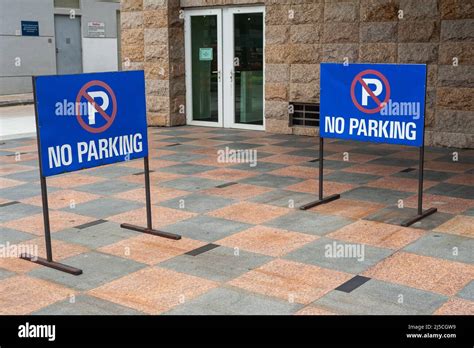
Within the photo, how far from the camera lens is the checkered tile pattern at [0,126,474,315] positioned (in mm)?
4711

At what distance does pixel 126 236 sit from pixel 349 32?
7135 millimetres

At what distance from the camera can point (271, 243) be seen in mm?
6023

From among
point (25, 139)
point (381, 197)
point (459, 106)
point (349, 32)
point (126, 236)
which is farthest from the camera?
point (25, 139)

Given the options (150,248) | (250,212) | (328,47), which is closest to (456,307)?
(150,248)

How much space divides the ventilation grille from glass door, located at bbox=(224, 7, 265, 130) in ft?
2.77

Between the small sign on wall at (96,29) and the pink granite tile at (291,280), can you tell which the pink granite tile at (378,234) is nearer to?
the pink granite tile at (291,280)

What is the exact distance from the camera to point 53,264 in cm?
545

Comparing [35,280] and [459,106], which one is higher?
[459,106]

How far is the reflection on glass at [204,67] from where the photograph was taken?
13831mm

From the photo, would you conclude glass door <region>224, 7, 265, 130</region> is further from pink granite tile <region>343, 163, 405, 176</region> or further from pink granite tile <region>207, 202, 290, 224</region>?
pink granite tile <region>207, 202, 290, 224</region>

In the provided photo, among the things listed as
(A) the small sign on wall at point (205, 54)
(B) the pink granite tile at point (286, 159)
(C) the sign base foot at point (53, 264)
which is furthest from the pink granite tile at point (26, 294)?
(A) the small sign on wall at point (205, 54)

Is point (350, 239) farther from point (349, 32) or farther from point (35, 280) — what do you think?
point (349, 32)

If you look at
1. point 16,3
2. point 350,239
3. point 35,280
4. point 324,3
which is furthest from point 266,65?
point 16,3
